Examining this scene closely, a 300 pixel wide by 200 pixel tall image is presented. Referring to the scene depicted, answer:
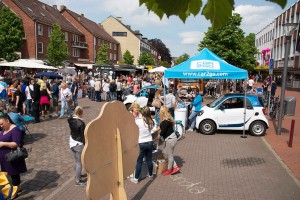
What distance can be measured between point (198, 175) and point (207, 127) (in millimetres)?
4419

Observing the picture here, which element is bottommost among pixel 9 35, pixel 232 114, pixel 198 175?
pixel 198 175

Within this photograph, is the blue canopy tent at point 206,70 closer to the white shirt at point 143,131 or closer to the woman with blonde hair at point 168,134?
the woman with blonde hair at point 168,134

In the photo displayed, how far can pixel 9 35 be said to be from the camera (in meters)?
30.6

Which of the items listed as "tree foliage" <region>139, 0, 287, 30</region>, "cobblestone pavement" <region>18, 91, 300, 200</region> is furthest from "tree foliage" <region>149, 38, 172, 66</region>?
"tree foliage" <region>139, 0, 287, 30</region>

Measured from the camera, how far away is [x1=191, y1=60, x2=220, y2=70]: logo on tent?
11.1m

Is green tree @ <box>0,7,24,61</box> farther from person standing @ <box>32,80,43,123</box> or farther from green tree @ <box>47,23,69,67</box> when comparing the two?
person standing @ <box>32,80,43,123</box>

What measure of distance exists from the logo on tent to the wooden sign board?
815 cm

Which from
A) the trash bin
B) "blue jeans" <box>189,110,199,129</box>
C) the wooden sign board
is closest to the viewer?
the wooden sign board

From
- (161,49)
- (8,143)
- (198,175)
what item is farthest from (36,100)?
(161,49)

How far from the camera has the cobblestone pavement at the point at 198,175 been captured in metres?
5.69

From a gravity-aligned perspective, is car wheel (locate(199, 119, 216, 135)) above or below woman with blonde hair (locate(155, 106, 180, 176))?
below

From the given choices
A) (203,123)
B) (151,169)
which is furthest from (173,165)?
(203,123)

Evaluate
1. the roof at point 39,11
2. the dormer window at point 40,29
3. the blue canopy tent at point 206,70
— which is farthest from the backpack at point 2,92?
the dormer window at point 40,29

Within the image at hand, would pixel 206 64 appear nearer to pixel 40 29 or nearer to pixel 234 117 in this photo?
pixel 234 117
